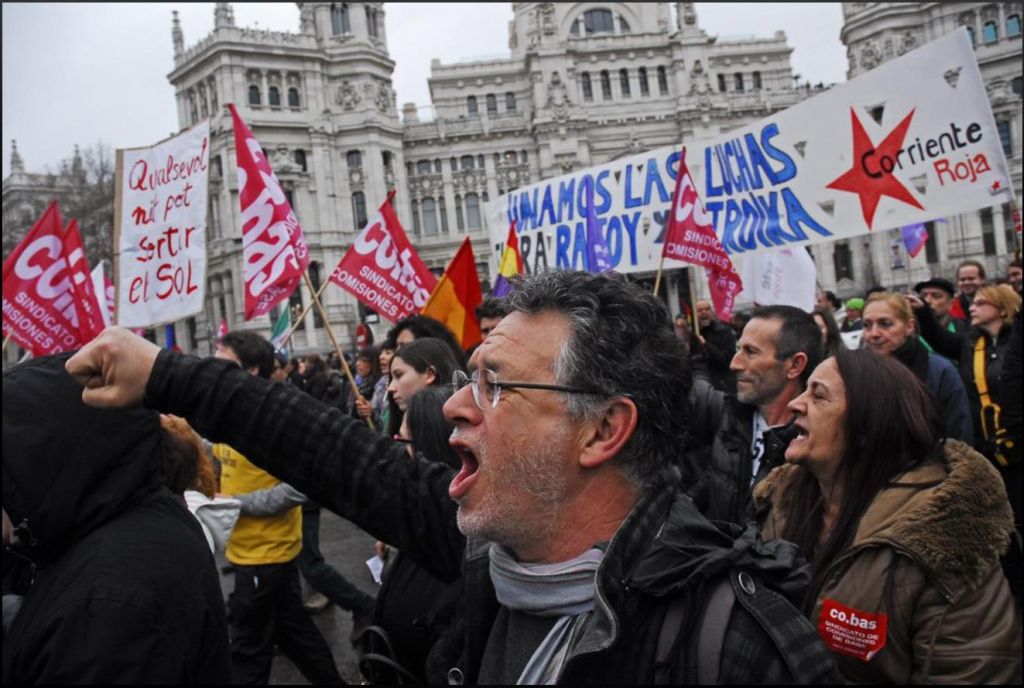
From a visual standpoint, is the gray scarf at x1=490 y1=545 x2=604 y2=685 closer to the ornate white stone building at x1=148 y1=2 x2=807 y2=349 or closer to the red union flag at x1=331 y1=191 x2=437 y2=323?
the red union flag at x1=331 y1=191 x2=437 y2=323

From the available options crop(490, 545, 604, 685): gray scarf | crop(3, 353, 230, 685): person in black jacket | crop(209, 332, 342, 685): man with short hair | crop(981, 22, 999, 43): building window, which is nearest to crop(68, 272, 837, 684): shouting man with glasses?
crop(490, 545, 604, 685): gray scarf

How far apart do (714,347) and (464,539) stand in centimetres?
550

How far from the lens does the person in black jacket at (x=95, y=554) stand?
5.38 feet

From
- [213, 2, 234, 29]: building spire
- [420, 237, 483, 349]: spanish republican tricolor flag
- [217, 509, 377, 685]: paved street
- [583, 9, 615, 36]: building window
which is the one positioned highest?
[583, 9, 615, 36]: building window

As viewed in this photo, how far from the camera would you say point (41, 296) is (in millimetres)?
5953

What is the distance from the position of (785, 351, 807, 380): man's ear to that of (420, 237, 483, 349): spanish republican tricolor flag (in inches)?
130

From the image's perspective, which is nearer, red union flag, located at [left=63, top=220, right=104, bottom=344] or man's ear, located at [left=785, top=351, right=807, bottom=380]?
man's ear, located at [left=785, top=351, right=807, bottom=380]

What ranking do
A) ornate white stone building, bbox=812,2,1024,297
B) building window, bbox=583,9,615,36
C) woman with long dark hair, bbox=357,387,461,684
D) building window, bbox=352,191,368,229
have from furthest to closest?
1. building window, bbox=583,9,615,36
2. building window, bbox=352,191,368,229
3. ornate white stone building, bbox=812,2,1024,297
4. woman with long dark hair, bbox=357,387,461,684

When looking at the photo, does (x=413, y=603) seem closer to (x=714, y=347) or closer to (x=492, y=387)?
(x=492, y=387)

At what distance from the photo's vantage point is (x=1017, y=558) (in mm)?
3143

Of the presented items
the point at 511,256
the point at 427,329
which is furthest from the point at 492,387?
the point at 511,256

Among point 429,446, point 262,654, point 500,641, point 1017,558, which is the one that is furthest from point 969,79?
point 262,654

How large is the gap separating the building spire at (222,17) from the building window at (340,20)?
5936 mm

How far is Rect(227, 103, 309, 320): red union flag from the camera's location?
5930mm
